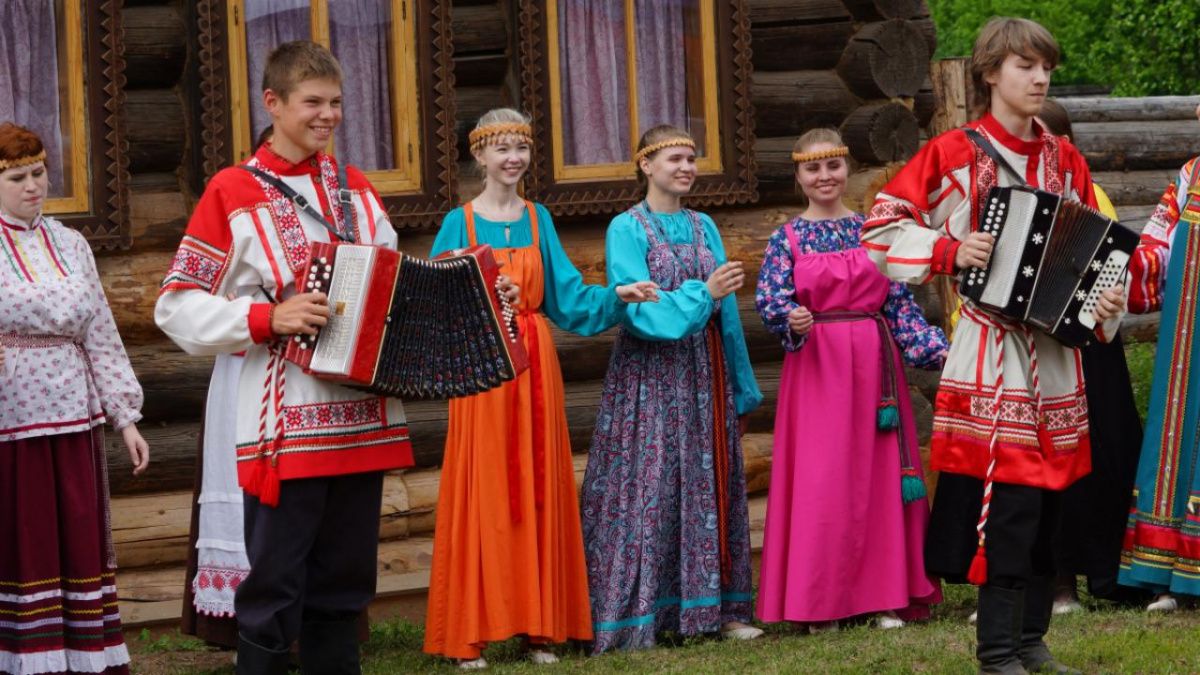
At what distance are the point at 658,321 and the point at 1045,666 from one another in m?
1.94

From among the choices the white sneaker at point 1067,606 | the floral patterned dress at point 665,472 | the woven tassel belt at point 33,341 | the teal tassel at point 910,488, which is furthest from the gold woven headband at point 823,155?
the woven tassel belt at point 33,341

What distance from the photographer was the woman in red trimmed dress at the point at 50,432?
586 cm

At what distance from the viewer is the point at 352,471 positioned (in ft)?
16.1

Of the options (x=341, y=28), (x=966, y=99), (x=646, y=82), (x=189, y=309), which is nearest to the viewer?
(x=189, y=309)

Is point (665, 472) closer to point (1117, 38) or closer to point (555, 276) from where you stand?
point (555, 276)

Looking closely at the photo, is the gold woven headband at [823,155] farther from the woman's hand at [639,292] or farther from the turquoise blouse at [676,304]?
the woman's hand at [639,292]

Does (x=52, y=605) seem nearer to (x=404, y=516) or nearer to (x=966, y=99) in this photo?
(x=404, y=516)

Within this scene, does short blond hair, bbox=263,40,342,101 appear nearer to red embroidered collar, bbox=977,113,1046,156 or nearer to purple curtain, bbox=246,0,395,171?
red embroidered collar, bbox=977,113,1046,156

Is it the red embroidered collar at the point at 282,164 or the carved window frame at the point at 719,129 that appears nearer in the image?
the red embroidered collar at the point at 282,164

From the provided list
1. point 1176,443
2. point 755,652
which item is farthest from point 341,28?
point 1176,443

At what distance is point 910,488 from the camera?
22.5ft

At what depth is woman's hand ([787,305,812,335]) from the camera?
676 centimetres

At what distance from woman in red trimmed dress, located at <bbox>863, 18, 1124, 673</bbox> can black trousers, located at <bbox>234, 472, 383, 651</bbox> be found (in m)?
1.76

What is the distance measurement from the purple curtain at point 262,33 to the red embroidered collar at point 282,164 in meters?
2.56
